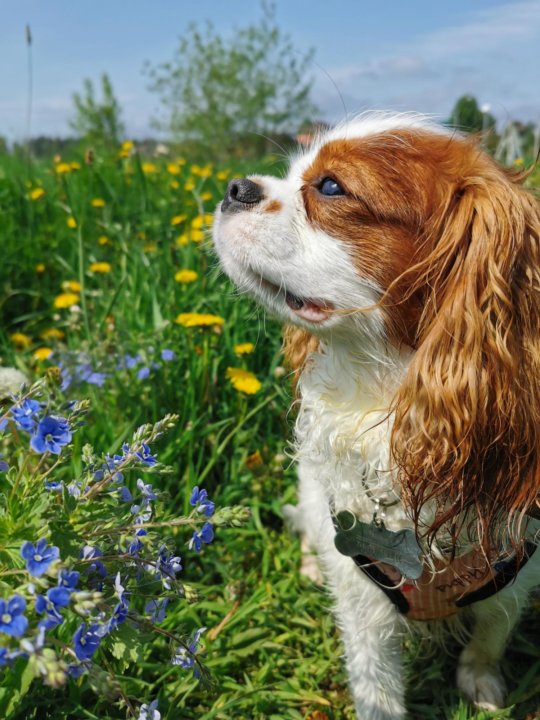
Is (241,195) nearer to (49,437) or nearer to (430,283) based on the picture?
(430,283)

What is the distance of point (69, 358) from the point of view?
7.36ft

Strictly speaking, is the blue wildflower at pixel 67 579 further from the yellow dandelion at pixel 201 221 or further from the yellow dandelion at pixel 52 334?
the yellow dandelion at pixel 201 221

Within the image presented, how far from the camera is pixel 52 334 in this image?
274 centimetres

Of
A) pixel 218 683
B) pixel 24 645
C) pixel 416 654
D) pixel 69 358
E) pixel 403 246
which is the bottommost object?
pixel 416 654

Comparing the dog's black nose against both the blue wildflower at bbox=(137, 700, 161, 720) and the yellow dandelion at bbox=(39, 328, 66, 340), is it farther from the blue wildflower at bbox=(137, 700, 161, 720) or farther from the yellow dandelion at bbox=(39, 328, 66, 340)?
the yellow dandelion at bbox=(39, 328, 66, 340)

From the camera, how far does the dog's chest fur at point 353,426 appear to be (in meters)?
1.50

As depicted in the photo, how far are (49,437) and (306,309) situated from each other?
0.68m

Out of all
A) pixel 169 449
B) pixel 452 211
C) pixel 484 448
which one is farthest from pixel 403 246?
pixel 169 449

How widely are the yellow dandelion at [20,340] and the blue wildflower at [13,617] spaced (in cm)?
210

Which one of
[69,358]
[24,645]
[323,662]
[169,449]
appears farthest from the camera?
[69,358]

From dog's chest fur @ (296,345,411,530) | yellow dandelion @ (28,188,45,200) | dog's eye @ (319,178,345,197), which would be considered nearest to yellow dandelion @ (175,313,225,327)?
dog's chest fur @ (296,345,411,530)

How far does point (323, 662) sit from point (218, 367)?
1.03 metres

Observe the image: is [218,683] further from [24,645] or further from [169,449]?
[24,645]

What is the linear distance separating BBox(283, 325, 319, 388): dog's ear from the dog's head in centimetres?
22
